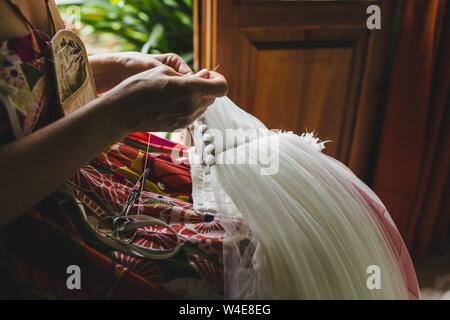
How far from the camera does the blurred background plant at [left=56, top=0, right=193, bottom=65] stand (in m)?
1.87

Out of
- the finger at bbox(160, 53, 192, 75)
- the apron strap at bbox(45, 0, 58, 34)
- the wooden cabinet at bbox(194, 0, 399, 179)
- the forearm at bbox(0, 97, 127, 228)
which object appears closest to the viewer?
the forearm at bbox(0, 97, 127, 228)

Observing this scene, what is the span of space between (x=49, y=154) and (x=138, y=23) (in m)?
1.62

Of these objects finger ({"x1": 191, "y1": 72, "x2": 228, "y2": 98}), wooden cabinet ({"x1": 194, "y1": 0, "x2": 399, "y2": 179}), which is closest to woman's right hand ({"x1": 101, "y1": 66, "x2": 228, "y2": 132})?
finger ({"x1": 191, "y1": 72, "x2": 228, "y2": 98})

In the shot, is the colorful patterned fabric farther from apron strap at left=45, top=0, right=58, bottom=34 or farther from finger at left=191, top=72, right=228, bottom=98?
finger at left=191, top=72, right=228, bottom=98

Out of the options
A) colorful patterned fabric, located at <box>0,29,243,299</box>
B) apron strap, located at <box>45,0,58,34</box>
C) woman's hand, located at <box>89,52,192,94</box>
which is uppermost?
apron strap, located at <box>45,0,58,34</box>

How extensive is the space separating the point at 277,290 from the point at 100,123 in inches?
12.8

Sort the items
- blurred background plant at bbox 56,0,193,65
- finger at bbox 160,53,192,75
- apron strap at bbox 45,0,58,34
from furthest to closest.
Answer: blurred background plant at bbox 56,0,193,65 → finger at bbox 160,53,192,75 → apron strap at bbox 45,0,58,34

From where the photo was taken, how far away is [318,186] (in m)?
0.64

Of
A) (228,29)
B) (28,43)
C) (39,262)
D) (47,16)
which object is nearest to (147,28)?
(228,29)

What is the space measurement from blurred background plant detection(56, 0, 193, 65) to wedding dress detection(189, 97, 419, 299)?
127 centimetres

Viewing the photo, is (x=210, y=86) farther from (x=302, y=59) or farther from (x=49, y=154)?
(x=302, y=59)

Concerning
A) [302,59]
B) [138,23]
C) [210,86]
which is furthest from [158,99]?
[138,23]

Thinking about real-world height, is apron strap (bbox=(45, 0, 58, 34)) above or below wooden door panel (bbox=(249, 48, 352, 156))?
above

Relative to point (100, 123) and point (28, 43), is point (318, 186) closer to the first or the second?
point (100, 123)
